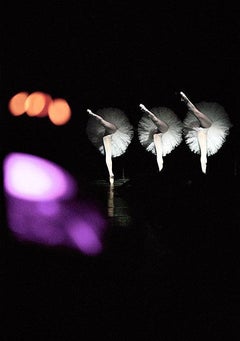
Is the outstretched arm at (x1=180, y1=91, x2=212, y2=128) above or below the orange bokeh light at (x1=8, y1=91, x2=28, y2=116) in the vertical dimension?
below

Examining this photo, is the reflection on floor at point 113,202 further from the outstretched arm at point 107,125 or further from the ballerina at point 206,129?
the ballerina at point 206,129

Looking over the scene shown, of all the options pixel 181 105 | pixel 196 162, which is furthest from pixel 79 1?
pixel 196 162

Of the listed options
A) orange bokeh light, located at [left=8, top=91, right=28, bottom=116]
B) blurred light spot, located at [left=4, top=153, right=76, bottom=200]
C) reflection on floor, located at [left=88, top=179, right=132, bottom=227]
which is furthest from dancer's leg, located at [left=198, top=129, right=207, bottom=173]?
orange bokeh light, located at [left=8, top=91, right=28, bottom=116]

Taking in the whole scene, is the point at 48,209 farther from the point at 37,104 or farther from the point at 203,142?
the point at 37,104

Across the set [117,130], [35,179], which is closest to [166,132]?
[117,130]

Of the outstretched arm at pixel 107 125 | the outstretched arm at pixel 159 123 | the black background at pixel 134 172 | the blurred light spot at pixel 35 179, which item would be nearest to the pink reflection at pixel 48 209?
the blurred light spot at pixel 35 179

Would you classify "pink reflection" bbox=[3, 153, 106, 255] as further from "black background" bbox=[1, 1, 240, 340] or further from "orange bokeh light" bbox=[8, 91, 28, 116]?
"orange bokeh light" bbox=[8, 91, 28, 116]
